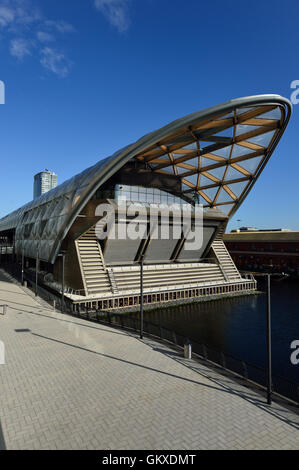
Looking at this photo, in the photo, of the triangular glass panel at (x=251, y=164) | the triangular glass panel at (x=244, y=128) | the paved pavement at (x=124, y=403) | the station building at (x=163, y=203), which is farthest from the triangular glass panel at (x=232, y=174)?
the paved pavement at (x=124, y=403)

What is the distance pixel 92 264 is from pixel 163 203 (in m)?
12.4

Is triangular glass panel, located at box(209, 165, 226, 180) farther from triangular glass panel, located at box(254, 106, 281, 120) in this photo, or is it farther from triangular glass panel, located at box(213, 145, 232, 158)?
triangular glass panel, located at box(254, 106, 281, 120)

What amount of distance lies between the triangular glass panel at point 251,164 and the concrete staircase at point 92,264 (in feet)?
68.7

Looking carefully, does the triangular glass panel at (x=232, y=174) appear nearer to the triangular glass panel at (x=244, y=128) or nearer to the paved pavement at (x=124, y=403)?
the triangular glass panel at (x=244, y=128)

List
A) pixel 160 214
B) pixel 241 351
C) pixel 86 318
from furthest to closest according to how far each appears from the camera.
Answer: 1. pixel 160 214
2. pixel 86 318
3. pixel 241 351

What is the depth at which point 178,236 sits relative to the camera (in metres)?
38.4

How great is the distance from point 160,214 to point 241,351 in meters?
19.3

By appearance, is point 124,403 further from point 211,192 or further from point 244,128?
point 211,192

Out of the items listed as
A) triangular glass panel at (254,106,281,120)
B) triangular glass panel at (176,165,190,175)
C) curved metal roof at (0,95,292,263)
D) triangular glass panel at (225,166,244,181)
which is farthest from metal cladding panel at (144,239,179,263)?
triangular glass panel at (254,106,281,120)

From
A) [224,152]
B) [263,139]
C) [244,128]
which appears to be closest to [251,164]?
[224,152]

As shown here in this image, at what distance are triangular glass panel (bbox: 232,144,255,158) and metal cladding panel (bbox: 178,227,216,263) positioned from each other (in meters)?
10.9

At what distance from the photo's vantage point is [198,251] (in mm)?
42438

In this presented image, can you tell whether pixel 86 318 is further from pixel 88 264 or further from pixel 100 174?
pixel 100 174
